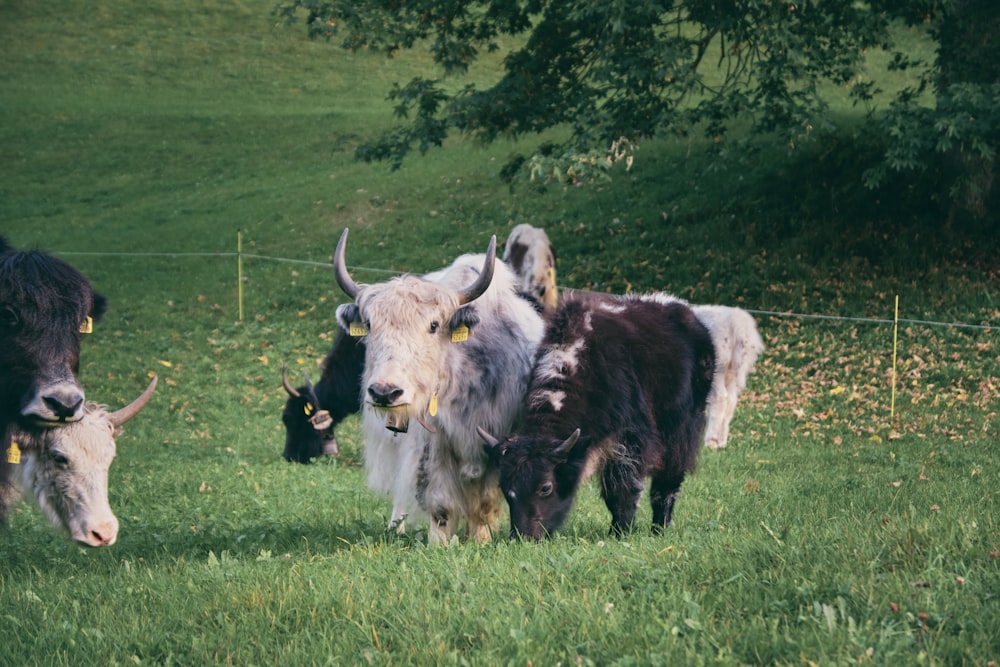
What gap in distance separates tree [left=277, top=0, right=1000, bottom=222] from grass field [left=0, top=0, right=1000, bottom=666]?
4.84ft

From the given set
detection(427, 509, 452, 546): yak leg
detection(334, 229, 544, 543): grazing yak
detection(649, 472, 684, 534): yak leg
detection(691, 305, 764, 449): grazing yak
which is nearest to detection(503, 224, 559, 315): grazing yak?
detection(691, 305, 764, 449): grazing yak

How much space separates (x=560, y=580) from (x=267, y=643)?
1.43m

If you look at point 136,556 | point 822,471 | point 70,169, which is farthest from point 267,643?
point 70,169

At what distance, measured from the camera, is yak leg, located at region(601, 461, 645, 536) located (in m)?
7.31

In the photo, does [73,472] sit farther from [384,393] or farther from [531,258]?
[531,258]

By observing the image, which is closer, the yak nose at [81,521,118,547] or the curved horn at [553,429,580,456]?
the curved horn at [553,429,580,456]

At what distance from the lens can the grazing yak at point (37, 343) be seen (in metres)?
7.01

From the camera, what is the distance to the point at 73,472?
23.8ft

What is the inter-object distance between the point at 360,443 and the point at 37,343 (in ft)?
21.7

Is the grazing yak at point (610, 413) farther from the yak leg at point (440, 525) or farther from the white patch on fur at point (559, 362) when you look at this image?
the yak leg at point (440, 525)

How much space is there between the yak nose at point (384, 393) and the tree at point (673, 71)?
921cm

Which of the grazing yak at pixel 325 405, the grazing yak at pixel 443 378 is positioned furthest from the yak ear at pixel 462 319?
the grazing yak at pixel 325 405

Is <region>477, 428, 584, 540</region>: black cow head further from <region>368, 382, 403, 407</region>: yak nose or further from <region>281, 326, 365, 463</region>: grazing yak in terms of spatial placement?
<region>281, 326, 365, 463</region>: grazing yak

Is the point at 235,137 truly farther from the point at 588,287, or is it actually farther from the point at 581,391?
the point at 581,391
